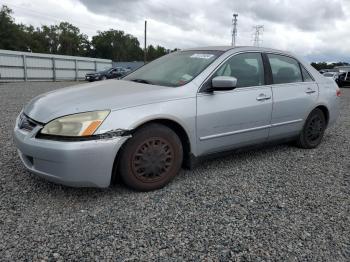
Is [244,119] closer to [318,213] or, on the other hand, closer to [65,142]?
[318,213]

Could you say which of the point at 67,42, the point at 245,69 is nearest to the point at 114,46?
the point at 67,42

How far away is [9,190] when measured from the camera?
10.1 feet

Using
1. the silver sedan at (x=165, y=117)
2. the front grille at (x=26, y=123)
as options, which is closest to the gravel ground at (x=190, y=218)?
the silver sedan at (x=165, y=117)

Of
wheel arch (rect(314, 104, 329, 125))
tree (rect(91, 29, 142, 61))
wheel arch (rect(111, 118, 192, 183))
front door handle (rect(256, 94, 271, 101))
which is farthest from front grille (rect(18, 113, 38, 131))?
tree (rect(91, 29, 142, 61))

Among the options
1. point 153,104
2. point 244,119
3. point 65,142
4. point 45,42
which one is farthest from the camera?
point 45,42

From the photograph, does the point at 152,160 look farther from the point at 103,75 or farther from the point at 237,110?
the point at 103,75

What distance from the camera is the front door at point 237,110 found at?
3.37m

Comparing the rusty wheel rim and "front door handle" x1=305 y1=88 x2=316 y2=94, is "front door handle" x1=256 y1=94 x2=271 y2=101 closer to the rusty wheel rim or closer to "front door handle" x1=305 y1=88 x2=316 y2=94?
"front door handle" x1=305 y1=88 x2=316 y2=94

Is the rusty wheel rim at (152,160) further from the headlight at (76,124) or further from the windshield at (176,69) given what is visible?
the windshield at (176,69)

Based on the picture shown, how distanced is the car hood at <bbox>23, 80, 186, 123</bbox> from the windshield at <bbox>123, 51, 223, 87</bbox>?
0.25m

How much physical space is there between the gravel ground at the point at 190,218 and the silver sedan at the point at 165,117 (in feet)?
0.85

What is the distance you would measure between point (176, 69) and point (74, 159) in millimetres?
1698

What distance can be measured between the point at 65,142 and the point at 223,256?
1.54 metres

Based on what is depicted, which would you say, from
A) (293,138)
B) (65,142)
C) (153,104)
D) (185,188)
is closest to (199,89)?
(153,104)
